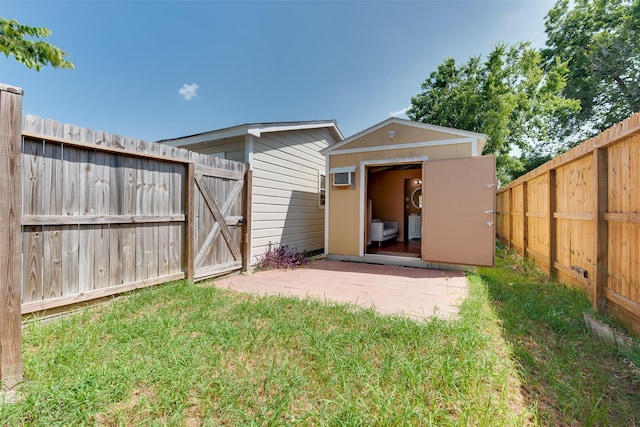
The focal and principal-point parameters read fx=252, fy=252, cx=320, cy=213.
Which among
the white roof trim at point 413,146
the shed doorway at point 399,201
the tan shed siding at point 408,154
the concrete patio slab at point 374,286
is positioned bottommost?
the concrete patio slab at point 374,286

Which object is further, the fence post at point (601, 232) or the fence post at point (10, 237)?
the fence post at point (601, 232)

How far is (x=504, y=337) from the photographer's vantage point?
2.33 m

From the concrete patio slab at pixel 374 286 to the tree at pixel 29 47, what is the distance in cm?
762

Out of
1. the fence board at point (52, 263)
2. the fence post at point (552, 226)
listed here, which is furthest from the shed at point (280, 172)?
the fence post at point (552, 226)

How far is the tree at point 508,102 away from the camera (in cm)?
1220

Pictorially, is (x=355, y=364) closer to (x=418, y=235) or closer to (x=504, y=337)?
(x=504, y=337)

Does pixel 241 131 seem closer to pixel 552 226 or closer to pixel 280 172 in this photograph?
pixel 280 172

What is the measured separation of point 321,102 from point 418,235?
724 cm

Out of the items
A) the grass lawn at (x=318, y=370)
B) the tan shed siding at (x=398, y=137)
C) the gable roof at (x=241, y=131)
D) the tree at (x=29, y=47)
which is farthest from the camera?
the tree at (x=29, y=47)

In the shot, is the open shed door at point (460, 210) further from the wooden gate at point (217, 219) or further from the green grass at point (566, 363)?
the wooden gate at point (217, 219)

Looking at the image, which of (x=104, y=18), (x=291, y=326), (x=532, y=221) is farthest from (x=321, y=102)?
(x=291, y=326)

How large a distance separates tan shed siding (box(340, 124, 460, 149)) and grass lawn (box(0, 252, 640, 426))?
368 centimetres

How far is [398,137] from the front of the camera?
565 centimetres

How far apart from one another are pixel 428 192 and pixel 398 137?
1418mm
